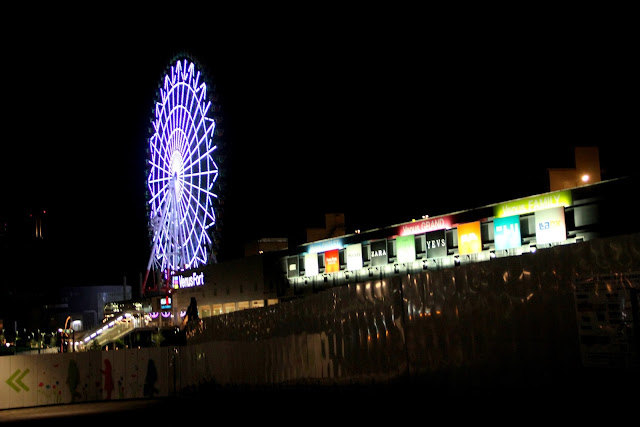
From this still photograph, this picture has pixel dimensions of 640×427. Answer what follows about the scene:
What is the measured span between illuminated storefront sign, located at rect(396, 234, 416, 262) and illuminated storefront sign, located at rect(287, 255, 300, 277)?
1097 centimetres

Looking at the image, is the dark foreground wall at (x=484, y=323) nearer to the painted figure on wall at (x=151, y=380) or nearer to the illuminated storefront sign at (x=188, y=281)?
the painted figure on wall at (x=151, y=380)

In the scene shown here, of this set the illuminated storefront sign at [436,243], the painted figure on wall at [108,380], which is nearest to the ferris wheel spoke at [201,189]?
the illuminated storefront sign at [436,243]

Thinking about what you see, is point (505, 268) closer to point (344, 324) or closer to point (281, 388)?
point (344, 324)

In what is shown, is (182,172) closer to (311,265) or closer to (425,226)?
(311,265)

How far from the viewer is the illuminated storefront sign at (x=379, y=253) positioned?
128 ft

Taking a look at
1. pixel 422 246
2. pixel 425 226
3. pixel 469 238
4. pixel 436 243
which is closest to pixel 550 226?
pixel 469 238

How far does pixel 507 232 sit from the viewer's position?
31625mm

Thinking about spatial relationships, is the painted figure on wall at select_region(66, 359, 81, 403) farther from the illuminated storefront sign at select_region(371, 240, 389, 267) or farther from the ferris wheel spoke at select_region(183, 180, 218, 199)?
the ferris wheel spoke at select_region(183, 180, 218, 199)

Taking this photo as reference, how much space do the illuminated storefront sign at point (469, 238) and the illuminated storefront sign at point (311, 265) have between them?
13.1 meters

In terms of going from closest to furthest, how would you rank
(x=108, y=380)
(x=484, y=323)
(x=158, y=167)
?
1. (x=484, y=323)
2. (x=108, y=380)
3. (x=158, y=167)

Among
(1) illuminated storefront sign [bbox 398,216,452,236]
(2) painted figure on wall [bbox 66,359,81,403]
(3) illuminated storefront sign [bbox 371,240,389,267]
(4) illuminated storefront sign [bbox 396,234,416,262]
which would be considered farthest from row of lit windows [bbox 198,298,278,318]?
(2) painted figure on wall [bbox 66,359,81,403]

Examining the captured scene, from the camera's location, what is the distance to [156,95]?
56156 millimetres

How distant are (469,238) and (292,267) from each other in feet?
54.8

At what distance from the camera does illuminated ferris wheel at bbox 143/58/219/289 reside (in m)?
44.9
